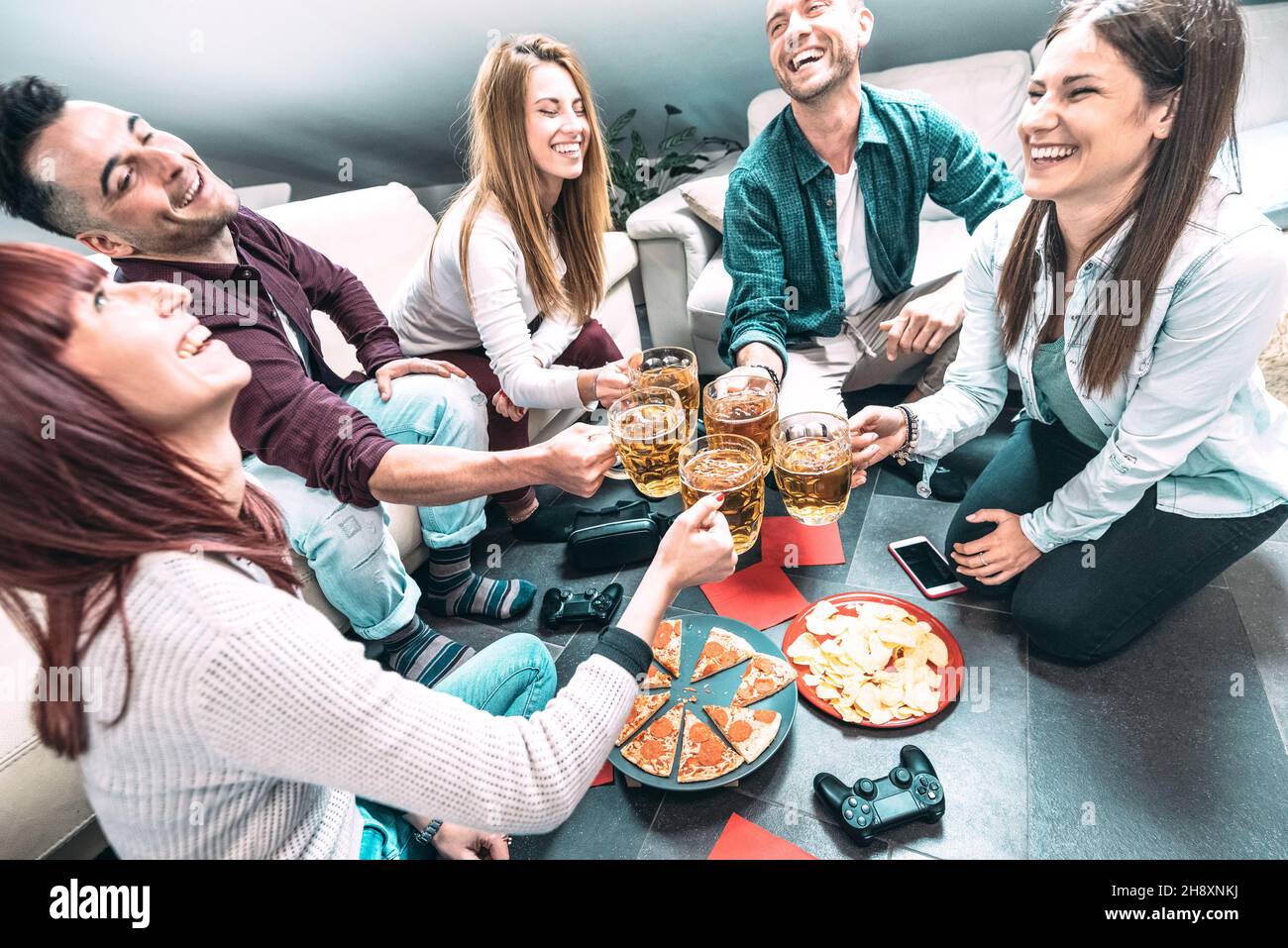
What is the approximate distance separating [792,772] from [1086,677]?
68cm

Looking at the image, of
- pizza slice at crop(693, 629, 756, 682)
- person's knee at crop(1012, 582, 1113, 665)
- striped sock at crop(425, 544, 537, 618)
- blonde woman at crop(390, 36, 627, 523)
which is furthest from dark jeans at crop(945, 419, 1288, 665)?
striped sock at crop(425, 544, 537, 618)

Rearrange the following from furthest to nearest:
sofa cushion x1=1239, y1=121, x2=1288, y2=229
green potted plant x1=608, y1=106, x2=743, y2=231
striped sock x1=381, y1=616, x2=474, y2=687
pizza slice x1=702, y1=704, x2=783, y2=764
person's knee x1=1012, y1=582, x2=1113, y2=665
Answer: green potted plant x1=608, y1=106, x2=743, y2=231
sofa cushion x1=1239, y1=121, x2=1288, y2=229
striped sock x1=381, y1=616, x2=474, y2=687
person's knee x1=1012, y1=582, x2=1113, y2=665
pizza slice x1=702, y1=704, x2=783, y2=764

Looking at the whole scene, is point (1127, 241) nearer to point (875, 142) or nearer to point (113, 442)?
point (875, 142)

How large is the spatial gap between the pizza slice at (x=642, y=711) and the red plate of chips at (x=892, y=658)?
0.99 ft

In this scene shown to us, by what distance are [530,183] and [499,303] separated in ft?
1.11

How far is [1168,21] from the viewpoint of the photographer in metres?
1.05

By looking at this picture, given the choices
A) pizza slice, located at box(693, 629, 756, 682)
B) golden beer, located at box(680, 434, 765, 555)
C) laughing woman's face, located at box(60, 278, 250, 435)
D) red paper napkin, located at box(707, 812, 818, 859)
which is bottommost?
red paper napkin, located at box(707, 812, 818, 859)

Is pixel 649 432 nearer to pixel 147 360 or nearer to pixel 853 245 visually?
pixel 147 360

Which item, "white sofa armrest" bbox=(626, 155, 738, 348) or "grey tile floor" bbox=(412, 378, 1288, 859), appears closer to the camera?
"grey tile floor" bbox=(412, 378, 1288, 859)

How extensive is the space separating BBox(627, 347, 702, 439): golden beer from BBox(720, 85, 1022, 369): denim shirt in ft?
2.48

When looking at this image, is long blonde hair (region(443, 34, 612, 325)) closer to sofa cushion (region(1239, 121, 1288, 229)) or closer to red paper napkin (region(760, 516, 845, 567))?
red paper napkin (region(760, 516, 845, 567))

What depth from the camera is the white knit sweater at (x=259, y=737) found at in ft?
2.26

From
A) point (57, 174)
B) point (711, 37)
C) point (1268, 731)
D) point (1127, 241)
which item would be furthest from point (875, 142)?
point (57, 174)

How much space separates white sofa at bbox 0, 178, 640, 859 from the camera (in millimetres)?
1244
